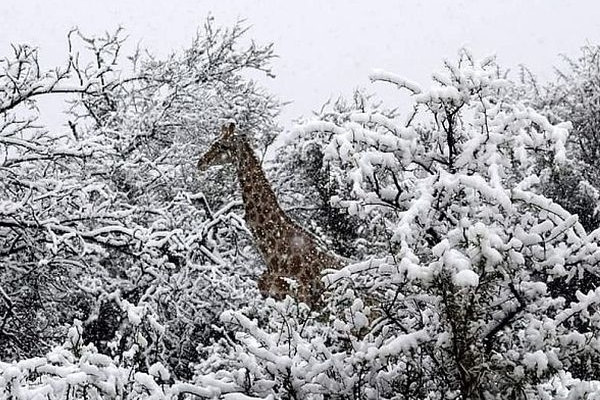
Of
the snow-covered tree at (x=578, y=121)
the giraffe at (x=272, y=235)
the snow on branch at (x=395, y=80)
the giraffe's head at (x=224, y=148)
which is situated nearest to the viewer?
the snow on branch at (x=395, y=80)

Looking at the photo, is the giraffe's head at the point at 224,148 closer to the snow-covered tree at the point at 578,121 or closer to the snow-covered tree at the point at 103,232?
the snow-covered tree at the point at 103,232

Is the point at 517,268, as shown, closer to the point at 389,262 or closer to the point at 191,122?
the point at 389,262

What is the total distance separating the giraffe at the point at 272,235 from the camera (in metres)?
7.30

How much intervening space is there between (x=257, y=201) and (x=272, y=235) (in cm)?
46

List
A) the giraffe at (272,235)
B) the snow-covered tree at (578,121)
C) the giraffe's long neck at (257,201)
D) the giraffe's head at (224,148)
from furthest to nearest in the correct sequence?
1. the snow-covered tree at (578,121)
2. the giraffe's head at (224,148)
3. the giraffe's long neck at (257,201)
4. the giraffe at (272,235)

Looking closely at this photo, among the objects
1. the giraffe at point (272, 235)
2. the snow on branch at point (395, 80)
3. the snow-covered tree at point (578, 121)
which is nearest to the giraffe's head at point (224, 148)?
the giraffe at point (272, 235)

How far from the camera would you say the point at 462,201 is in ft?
15.0

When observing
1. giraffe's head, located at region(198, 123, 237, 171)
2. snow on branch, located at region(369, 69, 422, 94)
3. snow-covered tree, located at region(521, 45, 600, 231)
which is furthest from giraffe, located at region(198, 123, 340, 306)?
snow-covered tree, located at region(521, 45, 600, 231)

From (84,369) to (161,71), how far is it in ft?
28.5

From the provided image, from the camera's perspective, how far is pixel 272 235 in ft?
25.2

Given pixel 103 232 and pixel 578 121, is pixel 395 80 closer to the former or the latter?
pixel 103 232

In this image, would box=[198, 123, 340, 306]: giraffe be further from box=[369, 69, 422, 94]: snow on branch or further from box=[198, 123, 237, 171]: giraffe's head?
box=[369, 69, 422, 94]: snow on branch

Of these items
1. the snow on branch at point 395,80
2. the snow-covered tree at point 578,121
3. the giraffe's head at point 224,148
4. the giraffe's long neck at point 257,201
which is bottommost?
the snow on branch at point 395,80

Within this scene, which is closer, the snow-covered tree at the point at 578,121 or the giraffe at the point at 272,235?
the giraffe at the point at 272,235
